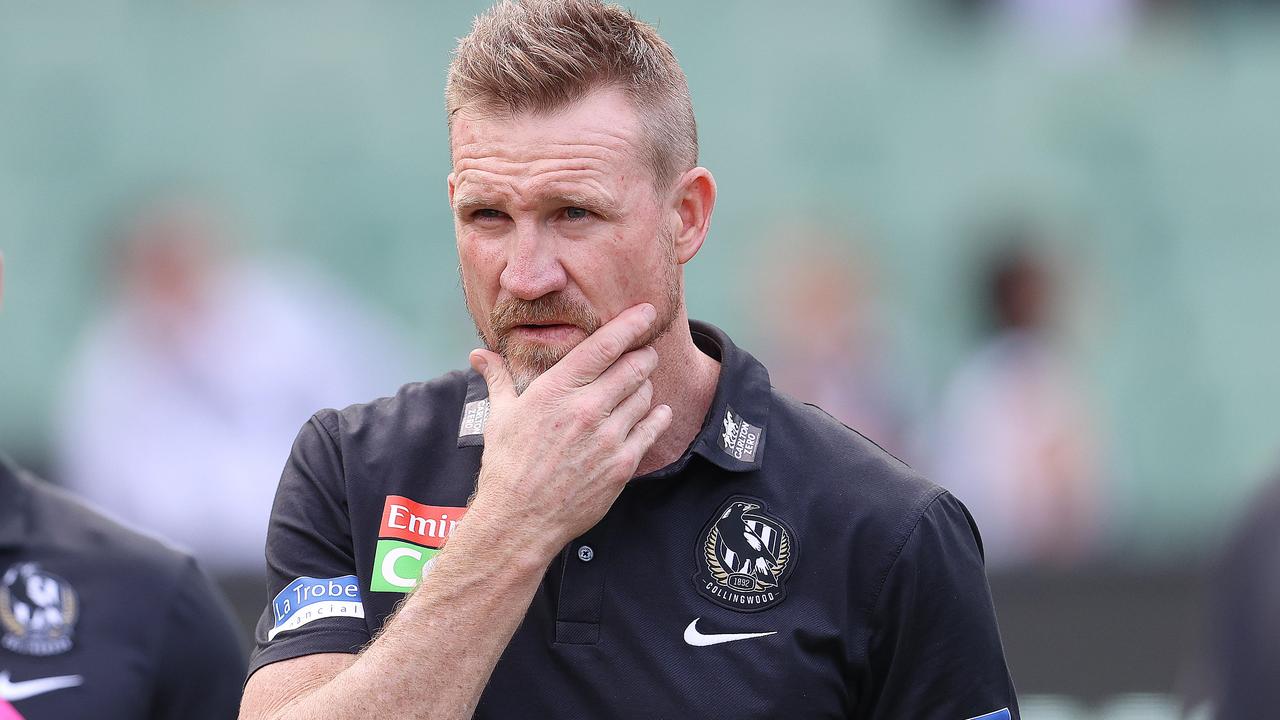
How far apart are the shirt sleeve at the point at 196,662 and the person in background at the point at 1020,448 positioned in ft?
17.5

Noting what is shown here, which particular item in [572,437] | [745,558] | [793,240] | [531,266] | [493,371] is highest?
[793,240]

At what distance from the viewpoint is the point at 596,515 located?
2.48 meters

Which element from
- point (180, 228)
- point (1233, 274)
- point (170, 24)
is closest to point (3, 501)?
point (180, 228)

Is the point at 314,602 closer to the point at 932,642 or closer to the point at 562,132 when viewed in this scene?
the point at 562,132

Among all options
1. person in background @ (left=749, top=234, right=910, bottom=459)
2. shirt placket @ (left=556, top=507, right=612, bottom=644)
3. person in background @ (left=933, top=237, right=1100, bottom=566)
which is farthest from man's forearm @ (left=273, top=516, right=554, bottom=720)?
person in background @ (left=933, top=237, right=1100, bottom=566)

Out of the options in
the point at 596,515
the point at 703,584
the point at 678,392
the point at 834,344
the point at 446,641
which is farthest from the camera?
the point at 834,344

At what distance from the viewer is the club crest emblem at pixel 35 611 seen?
3.12 meters

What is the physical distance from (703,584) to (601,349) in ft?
1.31

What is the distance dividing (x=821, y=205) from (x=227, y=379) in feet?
12.0

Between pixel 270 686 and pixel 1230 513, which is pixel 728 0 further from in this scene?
pixel 270 686

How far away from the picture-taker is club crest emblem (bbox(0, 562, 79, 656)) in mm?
3125

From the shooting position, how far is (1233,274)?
1062cm

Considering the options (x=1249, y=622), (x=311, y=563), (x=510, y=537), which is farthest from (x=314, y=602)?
(x=1249, y=622)

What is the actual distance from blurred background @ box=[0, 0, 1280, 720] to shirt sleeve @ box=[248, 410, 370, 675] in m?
5.51
